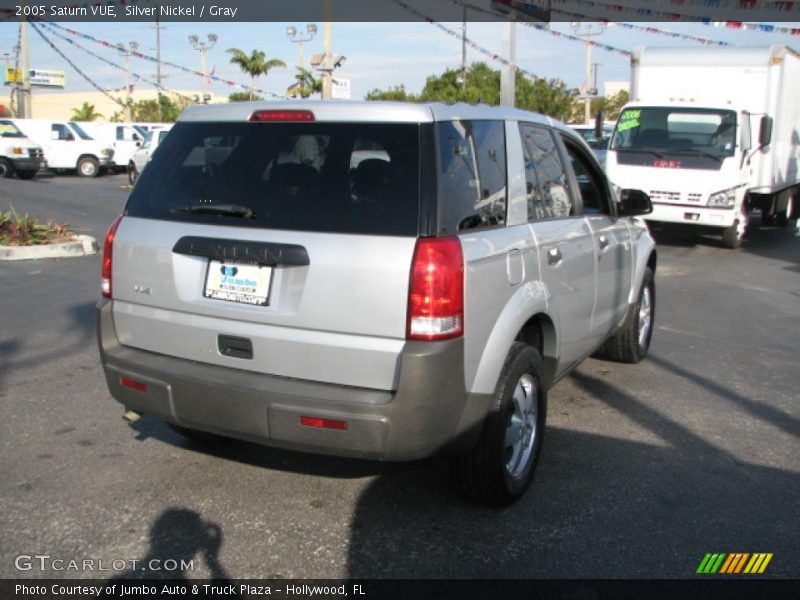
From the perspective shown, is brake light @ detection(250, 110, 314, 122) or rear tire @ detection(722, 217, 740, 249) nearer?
brake light @ detection(250, 110, 314, 122)

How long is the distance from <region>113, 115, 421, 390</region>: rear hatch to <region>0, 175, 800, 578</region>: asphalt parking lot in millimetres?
767

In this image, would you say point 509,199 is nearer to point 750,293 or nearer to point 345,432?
point 345,432

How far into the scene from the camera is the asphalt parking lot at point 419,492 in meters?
3.43

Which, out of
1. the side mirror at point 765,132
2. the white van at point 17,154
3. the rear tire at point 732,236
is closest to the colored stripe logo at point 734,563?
the rear tire at point 732,236

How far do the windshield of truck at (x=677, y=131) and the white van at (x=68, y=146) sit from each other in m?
22.5

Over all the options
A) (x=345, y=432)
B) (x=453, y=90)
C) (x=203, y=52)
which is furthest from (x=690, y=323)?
(x=203, y=52)

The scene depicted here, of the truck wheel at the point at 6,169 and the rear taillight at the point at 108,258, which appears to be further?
the truck wheel at the point at 6,169

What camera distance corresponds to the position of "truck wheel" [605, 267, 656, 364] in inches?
243

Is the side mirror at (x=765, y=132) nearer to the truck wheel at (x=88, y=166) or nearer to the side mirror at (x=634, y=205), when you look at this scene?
the side mirror at (x=634, y=205)

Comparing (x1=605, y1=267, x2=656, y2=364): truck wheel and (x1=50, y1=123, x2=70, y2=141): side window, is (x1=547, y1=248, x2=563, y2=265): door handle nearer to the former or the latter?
(x1=605, y1=267, x2=656, y2=364): truck wheel

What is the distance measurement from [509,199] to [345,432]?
57.6 inches

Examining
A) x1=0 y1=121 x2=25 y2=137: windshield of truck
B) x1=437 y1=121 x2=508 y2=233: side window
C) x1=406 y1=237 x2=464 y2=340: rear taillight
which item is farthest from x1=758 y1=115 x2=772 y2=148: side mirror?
x1=0 y1=121 x2=25 y2=137: windshield of truck

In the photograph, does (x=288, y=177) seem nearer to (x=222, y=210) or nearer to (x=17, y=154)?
(x=222, y=210)

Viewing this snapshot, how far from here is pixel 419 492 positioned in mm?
4066
